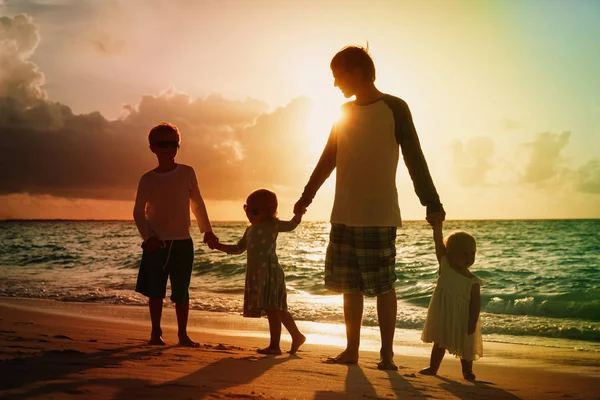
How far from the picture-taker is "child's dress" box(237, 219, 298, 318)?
525 cm

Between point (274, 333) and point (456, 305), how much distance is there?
5.18 feet

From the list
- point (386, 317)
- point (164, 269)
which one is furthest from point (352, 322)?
point (164, 269)

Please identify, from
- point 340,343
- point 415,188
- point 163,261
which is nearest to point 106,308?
point 340,343

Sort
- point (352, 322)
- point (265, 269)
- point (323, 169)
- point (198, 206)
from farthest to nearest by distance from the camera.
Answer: point (198, 206) < point (265, 269) < point (323, 169) < point (352, 322)

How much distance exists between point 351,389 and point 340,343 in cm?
355

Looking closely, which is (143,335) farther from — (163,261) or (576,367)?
(576,367)

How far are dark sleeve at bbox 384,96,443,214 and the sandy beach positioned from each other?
4.16 ft

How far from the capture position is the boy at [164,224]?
214 inches

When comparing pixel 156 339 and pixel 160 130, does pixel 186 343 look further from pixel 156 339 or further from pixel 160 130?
pixel 160 130

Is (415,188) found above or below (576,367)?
above

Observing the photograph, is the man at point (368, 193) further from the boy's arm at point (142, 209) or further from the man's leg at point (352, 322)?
the boy's arm at point (142, 209)

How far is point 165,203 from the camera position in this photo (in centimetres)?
545

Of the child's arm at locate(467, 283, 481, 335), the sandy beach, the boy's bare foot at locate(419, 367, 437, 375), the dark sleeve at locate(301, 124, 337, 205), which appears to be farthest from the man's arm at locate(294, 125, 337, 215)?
the boy's bare foot at locate(419, 367, 437, 375)

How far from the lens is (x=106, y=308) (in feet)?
32.6
